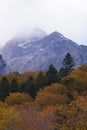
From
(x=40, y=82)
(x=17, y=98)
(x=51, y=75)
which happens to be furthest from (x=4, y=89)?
(x=51, y=75)

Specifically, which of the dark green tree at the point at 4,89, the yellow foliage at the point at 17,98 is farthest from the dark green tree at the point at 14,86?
the yellow foliage at the point at 17,98

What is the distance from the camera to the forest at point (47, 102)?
49.8 m

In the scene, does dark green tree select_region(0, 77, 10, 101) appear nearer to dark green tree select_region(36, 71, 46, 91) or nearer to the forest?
Answer: the forest

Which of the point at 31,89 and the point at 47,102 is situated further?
the point at 31,89

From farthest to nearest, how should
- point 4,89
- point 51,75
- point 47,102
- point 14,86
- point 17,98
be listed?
point 51,75, point 14,86, point 4,89, point 17,98, point 47,102

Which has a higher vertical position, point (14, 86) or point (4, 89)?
point (14, 86)

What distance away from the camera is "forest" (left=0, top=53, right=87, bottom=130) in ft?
163

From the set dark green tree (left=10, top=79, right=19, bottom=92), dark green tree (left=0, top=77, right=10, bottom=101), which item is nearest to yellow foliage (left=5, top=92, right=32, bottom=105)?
dark green tree (left=0, top=77, right=10, bottom=101)

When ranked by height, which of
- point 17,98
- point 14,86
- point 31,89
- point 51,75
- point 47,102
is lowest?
point 47,102

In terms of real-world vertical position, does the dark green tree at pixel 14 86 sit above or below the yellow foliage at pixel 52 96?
above

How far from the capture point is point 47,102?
8200 cm

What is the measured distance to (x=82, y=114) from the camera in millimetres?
49281

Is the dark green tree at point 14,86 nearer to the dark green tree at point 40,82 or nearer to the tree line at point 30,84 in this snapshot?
the tree line at point 30,84

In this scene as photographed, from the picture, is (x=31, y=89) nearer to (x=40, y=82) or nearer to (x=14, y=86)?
(x=40, y=82)
